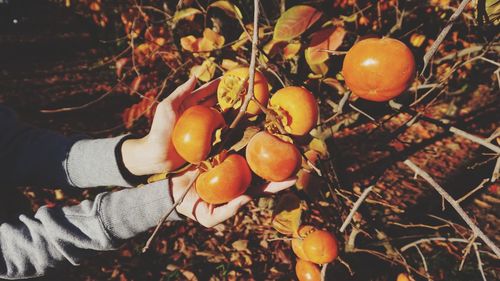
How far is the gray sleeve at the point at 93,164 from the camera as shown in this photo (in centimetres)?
158

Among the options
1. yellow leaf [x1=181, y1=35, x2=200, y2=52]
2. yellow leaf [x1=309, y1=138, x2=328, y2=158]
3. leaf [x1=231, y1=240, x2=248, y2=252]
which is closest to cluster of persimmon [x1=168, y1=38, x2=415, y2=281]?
yellow leaf [x1=309, y1=138, x2=328, y2=158]

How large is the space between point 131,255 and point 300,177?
190cm

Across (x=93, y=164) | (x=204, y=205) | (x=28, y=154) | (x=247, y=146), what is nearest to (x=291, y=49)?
(x=247, y=146)

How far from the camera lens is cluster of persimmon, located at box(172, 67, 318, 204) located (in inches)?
39.5

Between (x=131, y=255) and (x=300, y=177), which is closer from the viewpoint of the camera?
(x=300, y=177)

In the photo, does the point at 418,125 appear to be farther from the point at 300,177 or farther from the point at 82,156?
the point at 82,156

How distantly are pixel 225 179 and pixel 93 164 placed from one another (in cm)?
90

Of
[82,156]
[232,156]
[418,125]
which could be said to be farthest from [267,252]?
[418,125]

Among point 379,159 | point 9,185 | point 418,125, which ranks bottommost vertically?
point 418,125

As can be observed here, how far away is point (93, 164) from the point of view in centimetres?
162

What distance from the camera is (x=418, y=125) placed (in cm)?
570

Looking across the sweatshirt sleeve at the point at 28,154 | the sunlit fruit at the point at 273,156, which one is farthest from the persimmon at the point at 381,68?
the sweatshirt sleeve at the point at 28,154

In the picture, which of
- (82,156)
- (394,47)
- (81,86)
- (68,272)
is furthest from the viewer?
(81,86)

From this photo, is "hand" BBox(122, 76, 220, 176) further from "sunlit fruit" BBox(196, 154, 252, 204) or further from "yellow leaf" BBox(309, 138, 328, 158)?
"yellow leaf" BBox(309, 138, 328, 158)
